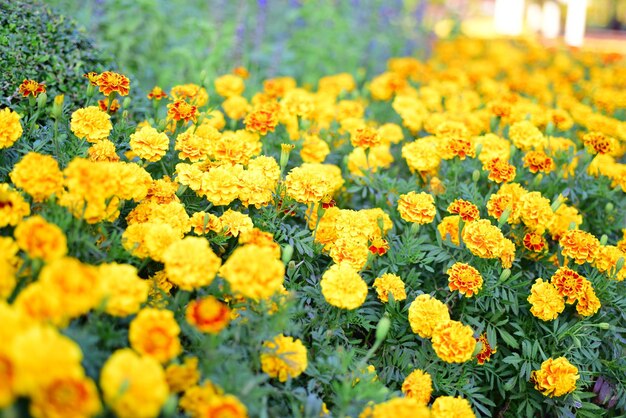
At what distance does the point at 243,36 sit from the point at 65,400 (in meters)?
4.12

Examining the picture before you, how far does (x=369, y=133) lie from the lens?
251 centimetres

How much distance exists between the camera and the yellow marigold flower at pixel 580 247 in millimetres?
2227

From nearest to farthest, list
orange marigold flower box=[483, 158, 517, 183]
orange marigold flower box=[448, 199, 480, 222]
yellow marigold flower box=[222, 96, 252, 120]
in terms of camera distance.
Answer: orange marigold flower box=[448, 199, 480, 222] → orange marigold flower box=[483, 158, 517, 183] → yellow marigold flower box=[222, 96, 252, 120]

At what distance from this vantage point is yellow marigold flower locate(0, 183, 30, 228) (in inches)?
62.2

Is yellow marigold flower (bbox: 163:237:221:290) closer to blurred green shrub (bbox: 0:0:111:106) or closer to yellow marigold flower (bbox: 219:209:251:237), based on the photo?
yellow marigold flower (bbox: 219:209:251:237)

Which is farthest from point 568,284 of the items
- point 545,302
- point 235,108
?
point 235,108

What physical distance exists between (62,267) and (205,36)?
3.20m

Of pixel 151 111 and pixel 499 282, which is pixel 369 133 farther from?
pixel 151 111

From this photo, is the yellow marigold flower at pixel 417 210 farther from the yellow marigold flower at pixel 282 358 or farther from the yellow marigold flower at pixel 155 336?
the yellow marigold flower at pixel 155 336

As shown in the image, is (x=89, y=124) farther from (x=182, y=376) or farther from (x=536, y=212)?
(x=536, y=212)

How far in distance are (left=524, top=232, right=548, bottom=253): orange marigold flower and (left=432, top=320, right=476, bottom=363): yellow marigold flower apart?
0.63 meters

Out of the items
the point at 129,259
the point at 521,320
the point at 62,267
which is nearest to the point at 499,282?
the point at 521,320

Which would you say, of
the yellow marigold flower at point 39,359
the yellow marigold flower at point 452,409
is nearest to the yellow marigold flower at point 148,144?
the yellow marigold flower at point 39,359

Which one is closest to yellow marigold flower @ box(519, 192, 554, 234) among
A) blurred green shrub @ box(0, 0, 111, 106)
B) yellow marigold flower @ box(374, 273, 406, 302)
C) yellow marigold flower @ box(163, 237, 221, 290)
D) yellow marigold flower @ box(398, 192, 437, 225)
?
yellow marigold flower @ box(398, 192, 437, 225)
